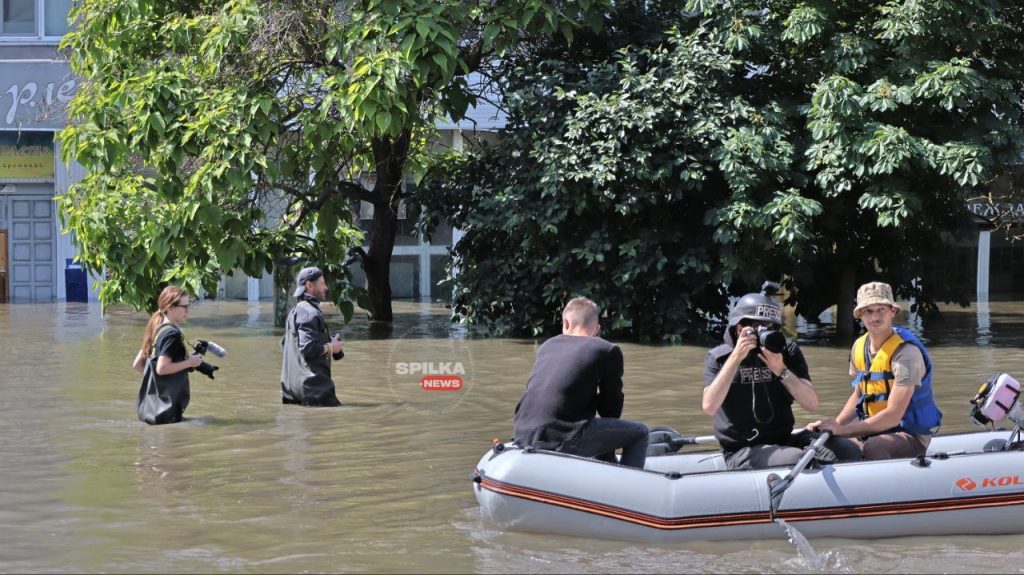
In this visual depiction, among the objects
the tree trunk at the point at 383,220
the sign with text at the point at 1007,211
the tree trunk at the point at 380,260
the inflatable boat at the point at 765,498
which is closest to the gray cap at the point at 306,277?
the inflatable boat at the point at 765,498

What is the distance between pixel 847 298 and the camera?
66.5 feet

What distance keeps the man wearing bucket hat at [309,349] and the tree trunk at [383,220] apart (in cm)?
961

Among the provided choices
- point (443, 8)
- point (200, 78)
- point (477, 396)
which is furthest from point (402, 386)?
point (200, 78)

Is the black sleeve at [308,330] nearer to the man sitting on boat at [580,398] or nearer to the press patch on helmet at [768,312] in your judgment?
the man sitting on boat at [580,398]

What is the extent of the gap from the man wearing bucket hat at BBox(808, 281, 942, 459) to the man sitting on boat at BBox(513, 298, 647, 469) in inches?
44.4

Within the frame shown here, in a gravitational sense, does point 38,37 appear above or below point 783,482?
above

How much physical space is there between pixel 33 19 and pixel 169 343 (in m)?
19.6

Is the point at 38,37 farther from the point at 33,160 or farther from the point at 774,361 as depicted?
the point at 774,361

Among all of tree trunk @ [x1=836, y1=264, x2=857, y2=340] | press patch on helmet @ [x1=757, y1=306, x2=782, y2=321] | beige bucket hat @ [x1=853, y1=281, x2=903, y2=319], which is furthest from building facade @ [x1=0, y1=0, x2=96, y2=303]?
press patch on helmet @ [x1=757, y1=306, x2=782, y2=321]

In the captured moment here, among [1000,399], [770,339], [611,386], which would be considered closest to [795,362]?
[770,339]

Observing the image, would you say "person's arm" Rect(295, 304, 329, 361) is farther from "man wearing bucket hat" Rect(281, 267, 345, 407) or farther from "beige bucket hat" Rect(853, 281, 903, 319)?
"beige bucket hat" Rect(853, 281, 903, 319)

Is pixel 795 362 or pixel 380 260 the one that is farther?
pixel 380 260

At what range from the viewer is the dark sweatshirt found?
7.59m

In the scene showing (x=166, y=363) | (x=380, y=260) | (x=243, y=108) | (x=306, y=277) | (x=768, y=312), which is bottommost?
(x=166, y=363)
